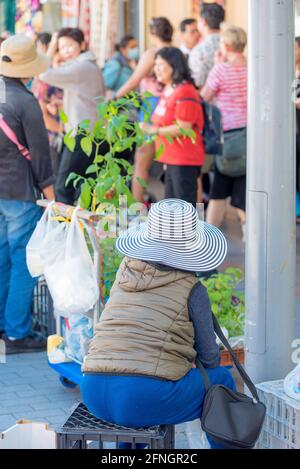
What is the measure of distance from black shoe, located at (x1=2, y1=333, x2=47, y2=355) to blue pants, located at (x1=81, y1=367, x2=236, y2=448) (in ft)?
7.29

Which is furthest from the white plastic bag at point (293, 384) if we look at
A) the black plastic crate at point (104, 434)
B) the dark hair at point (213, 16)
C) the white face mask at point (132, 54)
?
the white face mask at point (132, 54)

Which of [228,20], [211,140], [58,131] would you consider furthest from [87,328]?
[228,20]

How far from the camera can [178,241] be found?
4160 mm

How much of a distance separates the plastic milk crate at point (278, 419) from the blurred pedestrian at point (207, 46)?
5.78 m

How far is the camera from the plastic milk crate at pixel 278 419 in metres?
4.10

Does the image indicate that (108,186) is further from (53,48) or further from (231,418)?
(53,48)

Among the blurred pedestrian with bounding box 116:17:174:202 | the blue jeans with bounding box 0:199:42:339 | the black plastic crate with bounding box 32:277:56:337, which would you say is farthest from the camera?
the blurred pedestrian with bounding box 116:17:174:202

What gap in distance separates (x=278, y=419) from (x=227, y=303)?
5.21 feet

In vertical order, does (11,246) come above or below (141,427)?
above

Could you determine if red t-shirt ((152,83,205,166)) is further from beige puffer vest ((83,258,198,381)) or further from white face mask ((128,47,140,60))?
white face mask ((128,47,140,60))

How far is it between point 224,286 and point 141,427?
191cm

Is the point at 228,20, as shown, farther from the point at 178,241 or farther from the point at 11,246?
the point at 178,241

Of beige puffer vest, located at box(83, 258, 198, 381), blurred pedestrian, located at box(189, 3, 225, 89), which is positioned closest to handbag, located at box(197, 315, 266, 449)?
beige puffer vest, located at box(83, 258, 198, 381)

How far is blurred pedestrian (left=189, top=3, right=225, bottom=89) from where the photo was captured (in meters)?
9.64
